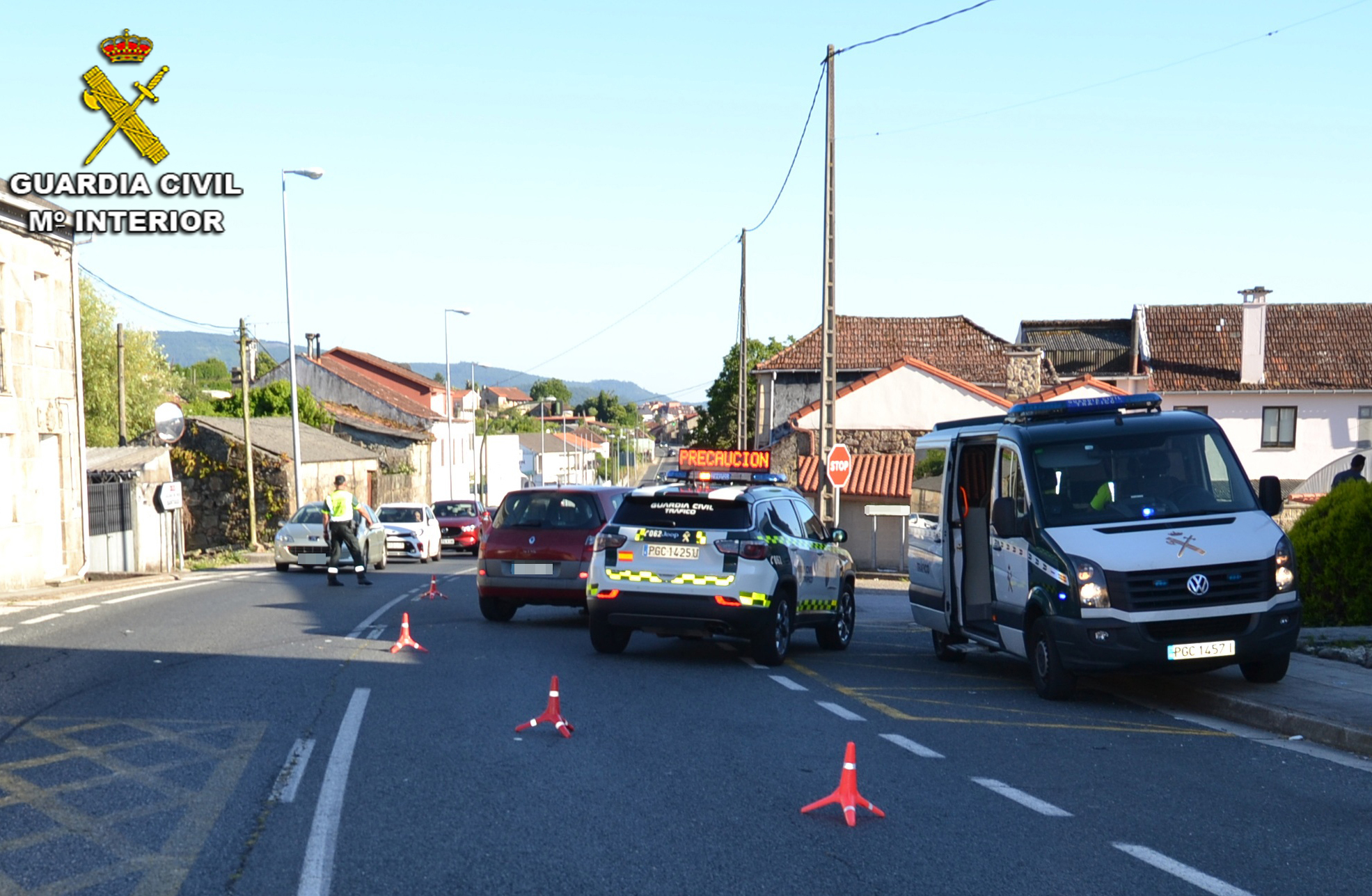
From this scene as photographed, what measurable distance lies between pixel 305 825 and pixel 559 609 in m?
13.6

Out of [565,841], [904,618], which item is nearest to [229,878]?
[565,841]

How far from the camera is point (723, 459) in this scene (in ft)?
56.5

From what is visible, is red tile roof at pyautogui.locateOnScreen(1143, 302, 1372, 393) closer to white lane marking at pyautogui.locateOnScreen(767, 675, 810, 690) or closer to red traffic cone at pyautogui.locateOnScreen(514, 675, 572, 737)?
white lane marking at pyautogui.locateOnScreen(767, 675, 810, 690)

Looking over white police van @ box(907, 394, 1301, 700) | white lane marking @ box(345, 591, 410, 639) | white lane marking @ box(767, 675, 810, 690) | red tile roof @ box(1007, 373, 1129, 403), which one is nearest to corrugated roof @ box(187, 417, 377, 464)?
red tile roof @ box(1007, 373, 1129, 403)

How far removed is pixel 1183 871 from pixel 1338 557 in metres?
12.1

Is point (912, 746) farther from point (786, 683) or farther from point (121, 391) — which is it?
point (121, 391)

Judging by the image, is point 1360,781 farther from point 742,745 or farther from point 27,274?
point 27,274

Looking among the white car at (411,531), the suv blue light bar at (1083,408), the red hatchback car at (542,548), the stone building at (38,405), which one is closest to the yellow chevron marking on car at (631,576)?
the red hatchback car at (542,548)

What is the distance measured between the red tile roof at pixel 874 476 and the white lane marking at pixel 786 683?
26.7m

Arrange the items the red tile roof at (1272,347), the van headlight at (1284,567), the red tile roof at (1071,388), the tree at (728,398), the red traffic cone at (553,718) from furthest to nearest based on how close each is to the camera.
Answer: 1. the tree at (728,398)
2. the red tile roof at (1272,347)
3. the red tile roof at (1071,388)
4. the van headlight at (1284,567)
5. the red traffic cone at (553,718)

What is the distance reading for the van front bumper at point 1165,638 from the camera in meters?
10.5

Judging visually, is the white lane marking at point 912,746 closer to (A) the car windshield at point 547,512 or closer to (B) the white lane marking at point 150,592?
(A) the car windshield at point 547,512

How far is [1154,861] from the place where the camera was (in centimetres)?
620

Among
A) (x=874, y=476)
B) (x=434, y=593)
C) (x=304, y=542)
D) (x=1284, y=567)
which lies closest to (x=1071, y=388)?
(x=874, y=476)
